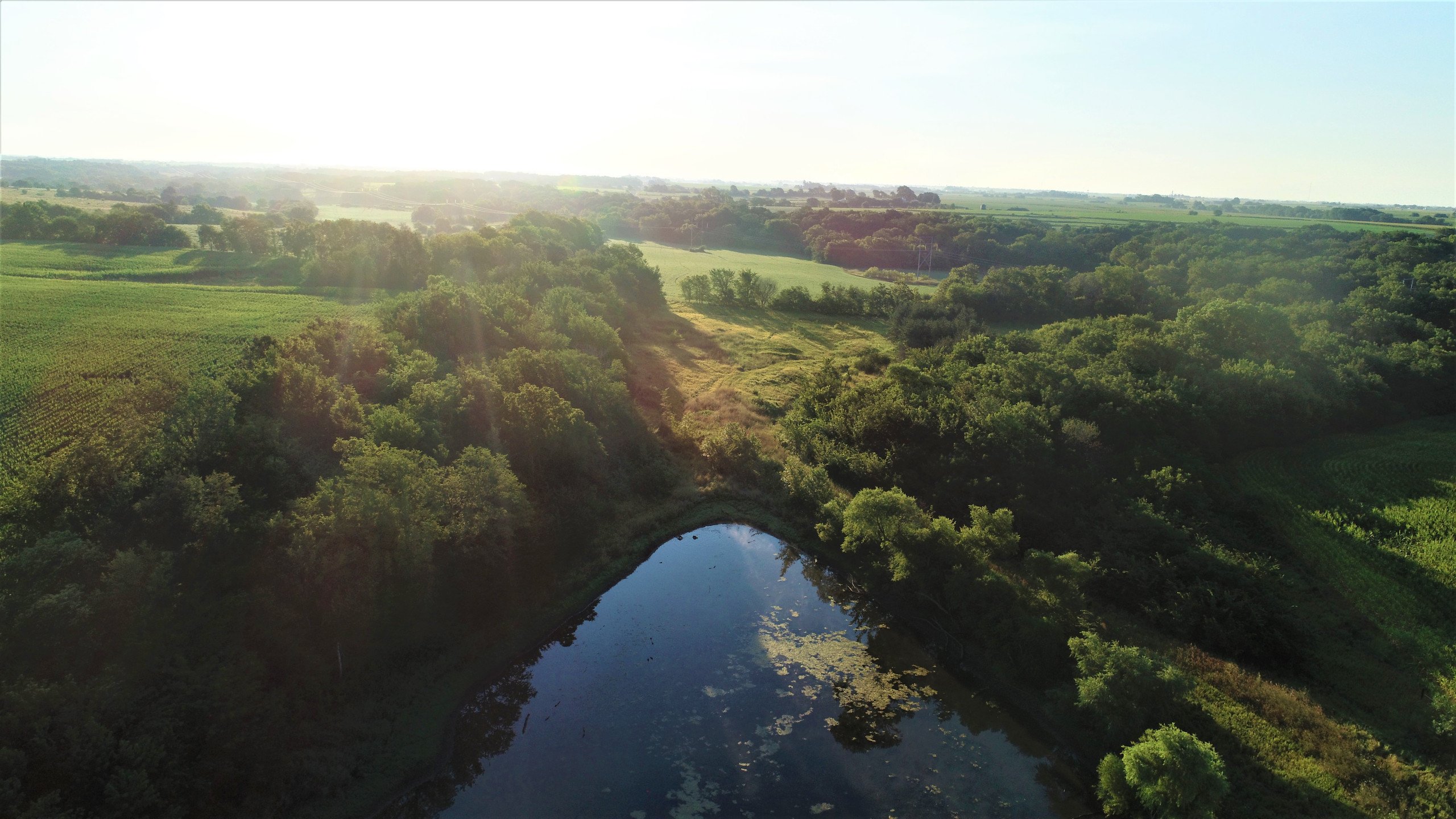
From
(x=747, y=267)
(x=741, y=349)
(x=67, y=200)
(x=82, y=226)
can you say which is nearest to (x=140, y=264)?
(x=82, y=226)

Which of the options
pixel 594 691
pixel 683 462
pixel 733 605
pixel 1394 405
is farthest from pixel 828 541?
pixel 1394 405

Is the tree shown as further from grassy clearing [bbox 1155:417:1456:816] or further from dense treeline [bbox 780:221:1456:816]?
grassy clearing [bbox 1155:417:1456:816]

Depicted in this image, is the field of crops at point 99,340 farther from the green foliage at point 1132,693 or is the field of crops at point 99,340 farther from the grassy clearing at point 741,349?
the green foliage at point 1132,693

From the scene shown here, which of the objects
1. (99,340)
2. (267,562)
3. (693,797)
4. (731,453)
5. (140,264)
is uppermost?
(140,264)

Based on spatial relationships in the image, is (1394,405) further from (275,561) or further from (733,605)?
(275,561)

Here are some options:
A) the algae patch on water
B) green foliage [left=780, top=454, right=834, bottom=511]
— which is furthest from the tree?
green foliage [left=780, top=454, right=834, bottom=511]

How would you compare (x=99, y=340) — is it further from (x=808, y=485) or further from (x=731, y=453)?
(x=808, y=485)

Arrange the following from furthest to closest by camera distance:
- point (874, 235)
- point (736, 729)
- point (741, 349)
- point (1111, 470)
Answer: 1. point (874, 235)
2. point (741, 349)
3. point (1111, 470)
4. point (736, 729)
